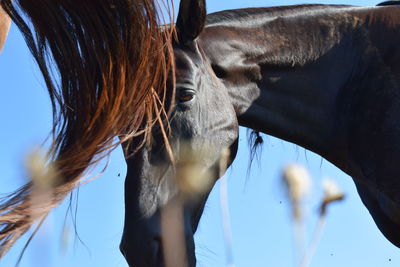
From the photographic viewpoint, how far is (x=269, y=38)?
340cm

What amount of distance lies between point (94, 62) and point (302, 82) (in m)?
1.31

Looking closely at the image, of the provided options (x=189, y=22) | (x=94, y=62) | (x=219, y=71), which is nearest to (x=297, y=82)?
(x=219, y=71)

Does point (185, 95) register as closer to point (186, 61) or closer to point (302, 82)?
point (186, 61)

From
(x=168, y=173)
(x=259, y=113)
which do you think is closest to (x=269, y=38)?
(x=259, y=113)

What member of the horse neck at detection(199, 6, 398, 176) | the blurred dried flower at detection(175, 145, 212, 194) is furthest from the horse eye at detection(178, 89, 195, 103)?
the horse neck at detection(199, 6, 398, 176)

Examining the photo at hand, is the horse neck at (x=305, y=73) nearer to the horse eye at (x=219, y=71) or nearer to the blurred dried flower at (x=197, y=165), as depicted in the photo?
the horse eye at (x=219, y=71)

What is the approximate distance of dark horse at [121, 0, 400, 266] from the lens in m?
3.03

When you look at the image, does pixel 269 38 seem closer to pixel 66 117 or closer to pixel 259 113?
pixel 259 113

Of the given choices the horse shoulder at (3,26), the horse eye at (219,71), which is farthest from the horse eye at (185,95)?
the horse shoulder at (3,26)

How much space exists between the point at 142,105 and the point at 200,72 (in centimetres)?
57

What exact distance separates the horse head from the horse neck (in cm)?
26

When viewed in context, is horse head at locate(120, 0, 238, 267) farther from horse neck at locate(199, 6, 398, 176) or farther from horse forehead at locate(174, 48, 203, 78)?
horse neck at locate(199, 6, 398, 176)

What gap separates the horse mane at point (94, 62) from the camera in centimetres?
237

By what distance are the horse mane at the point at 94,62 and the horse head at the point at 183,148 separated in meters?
0.23
